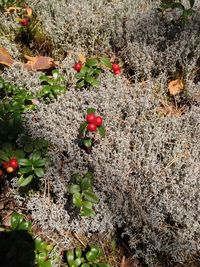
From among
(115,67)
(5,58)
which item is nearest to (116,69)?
(115,67)

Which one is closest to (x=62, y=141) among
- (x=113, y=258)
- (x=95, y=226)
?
(x=95, y=226)

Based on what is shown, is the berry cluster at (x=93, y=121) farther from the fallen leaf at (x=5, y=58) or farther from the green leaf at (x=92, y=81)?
the fallen leaf at (x=5, y=58)

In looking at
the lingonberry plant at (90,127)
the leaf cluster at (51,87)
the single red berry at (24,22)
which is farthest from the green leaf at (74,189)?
the single red berry at (24,22)

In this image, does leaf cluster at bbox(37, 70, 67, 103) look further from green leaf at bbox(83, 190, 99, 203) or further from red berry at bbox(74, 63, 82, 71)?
green leaf at bbox(83, 190, 99, 203)

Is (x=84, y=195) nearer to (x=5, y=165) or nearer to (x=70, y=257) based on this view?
(x=70, y=257)

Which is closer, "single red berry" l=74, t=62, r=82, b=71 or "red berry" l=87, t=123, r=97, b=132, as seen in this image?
"red berry" l=87, t=123, r=97, b=132

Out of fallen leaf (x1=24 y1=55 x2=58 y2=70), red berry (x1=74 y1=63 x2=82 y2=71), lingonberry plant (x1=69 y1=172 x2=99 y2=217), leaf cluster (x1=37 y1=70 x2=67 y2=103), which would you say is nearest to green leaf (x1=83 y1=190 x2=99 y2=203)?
lingonberry plant (x1=69 y1=172 x2=99 y2=217)

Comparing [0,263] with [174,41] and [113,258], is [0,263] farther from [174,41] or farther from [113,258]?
[174,41]
